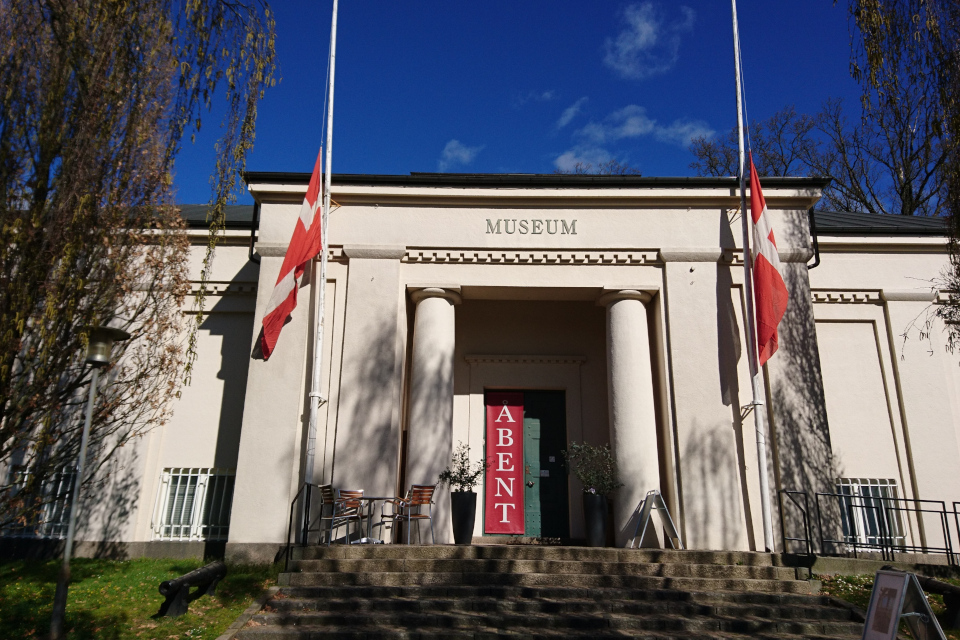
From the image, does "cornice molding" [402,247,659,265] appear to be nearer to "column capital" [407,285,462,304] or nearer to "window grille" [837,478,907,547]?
"column capital" [407,285,462,304]

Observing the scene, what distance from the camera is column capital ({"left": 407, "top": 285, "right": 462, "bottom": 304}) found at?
12727 millimetres

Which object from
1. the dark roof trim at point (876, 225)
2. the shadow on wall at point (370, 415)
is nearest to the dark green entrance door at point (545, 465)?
the shadow on wall at point (370, 415)

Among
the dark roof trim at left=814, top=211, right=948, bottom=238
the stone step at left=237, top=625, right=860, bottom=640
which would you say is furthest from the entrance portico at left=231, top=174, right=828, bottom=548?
the stone step at left=237, top=625, right=860, bottom=640

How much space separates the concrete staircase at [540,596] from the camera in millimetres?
8148

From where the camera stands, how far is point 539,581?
9.22m

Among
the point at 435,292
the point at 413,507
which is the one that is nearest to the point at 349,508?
the point at 413,507

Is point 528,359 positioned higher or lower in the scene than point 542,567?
higher

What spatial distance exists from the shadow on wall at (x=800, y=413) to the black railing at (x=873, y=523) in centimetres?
5

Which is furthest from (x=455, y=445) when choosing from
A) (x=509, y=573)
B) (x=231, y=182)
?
(x=231, y=182)

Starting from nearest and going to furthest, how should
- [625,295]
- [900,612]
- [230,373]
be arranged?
[900,612] → [625,295] → [230,373]

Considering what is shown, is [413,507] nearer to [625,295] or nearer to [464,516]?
[464,516]

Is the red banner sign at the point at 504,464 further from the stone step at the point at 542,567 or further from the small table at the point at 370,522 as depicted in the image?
the stone step at the point at 542,567

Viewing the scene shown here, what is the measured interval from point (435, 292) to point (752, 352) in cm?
539

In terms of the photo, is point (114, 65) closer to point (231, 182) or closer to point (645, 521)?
point (231, 182)
